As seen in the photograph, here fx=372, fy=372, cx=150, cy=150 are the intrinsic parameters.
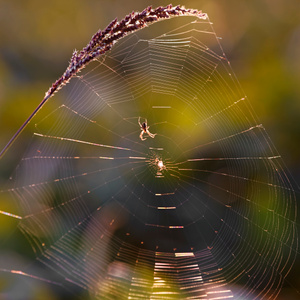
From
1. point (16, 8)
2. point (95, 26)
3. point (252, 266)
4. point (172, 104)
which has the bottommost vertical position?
point (252, 266)

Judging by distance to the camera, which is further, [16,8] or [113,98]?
[16,8]

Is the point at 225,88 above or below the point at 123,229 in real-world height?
above

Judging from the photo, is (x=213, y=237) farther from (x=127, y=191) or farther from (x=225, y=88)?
(x=225, y=88)

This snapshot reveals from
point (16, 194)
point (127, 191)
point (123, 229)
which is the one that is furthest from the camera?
point (127, 191)

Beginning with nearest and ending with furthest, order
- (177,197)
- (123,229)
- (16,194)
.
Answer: (16,194) → (123,229) → (177,197)

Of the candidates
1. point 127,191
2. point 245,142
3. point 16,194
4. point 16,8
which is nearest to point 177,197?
point 127,191

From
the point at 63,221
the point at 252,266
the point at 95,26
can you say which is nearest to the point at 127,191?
the point at 63,221
